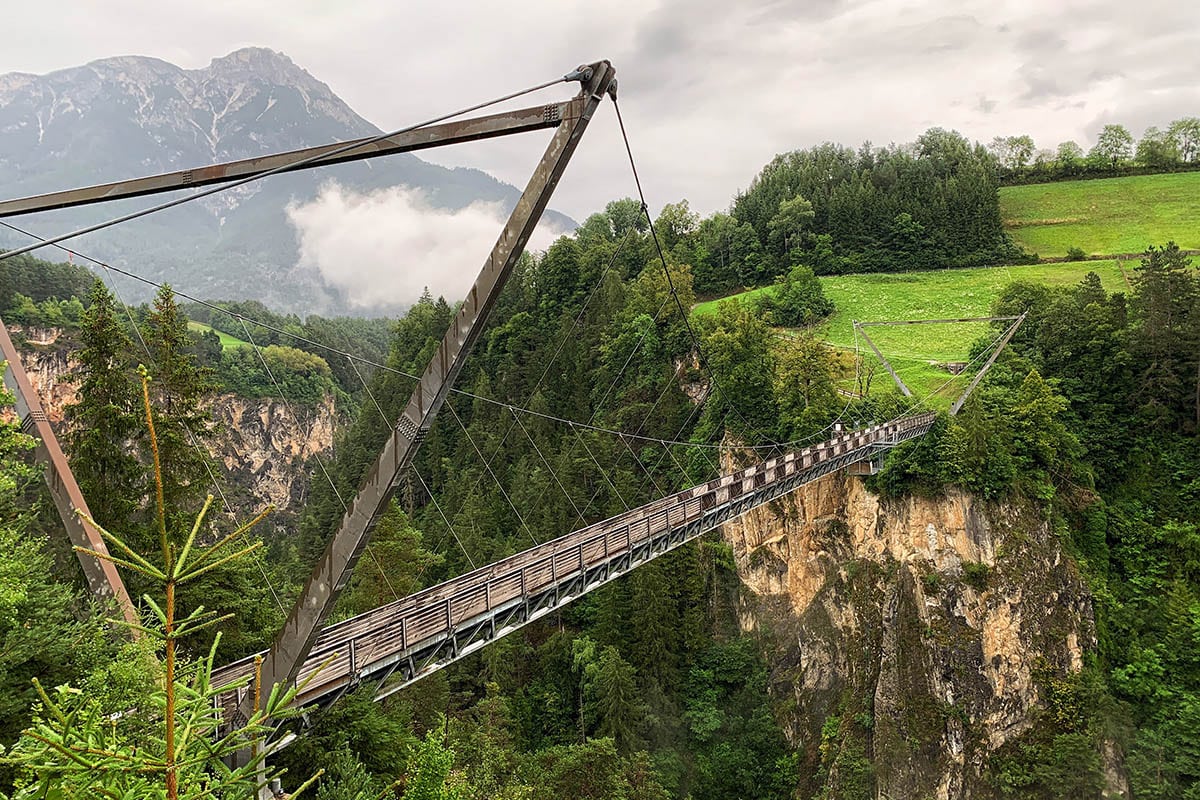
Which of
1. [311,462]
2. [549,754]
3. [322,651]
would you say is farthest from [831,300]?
[311,462]

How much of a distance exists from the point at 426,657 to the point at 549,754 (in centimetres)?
1577

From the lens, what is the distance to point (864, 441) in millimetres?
22531

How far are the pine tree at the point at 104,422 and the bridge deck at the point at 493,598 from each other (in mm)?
5802

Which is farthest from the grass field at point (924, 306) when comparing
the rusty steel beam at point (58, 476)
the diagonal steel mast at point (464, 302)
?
the rusty steel beam at point (58, 476)

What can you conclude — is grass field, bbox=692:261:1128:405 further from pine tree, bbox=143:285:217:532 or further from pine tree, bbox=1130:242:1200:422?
pine tree, bbox=143:285:217:532

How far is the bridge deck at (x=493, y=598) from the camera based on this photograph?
365 inches

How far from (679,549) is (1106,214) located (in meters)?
42.9

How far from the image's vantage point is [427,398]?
21.0 feet

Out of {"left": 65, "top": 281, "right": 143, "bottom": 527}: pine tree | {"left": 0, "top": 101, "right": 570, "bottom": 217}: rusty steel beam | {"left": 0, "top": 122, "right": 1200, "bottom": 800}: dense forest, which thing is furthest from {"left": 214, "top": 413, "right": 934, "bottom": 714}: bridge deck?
{"left": 65, "top": 281, "right": 143, "bottom": 527}: pine tree

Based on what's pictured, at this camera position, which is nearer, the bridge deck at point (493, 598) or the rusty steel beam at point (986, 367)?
the bridge deck at point (493, 598)

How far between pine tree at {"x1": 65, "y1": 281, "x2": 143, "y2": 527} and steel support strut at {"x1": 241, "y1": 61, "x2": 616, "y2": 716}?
927 cm

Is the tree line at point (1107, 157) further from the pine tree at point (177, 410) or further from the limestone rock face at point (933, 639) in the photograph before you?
the pine tree at point (177, 410)

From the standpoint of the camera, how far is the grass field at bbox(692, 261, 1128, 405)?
102 ft

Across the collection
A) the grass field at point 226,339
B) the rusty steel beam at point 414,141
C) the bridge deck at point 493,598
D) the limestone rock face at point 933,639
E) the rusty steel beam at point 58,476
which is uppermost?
the grass field at point 226,339
